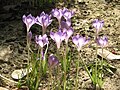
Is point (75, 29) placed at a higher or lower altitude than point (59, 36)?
lower

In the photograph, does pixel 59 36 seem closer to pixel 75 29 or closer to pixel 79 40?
pixel 79 40

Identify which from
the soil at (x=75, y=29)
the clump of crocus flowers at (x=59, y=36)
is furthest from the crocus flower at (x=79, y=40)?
the soil at (x=75, y=29)

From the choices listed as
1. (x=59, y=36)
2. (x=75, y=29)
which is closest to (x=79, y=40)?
(x=59, y=36)

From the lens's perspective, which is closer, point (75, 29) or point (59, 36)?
point (59, 36)

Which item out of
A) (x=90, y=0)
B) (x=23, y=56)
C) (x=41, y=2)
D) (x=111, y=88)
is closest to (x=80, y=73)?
(x=111, y=88)

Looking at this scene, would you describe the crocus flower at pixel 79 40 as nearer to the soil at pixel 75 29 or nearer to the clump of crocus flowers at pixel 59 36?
the clump of crocus flowers at pixel 59 36

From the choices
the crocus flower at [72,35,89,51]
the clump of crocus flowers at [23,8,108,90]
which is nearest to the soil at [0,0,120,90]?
the clump of crocus flowers at [23,8,108,90]

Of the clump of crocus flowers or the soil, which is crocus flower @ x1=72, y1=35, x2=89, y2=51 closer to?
the clump of crocus flowers

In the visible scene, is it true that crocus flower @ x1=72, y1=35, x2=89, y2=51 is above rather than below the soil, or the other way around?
above
